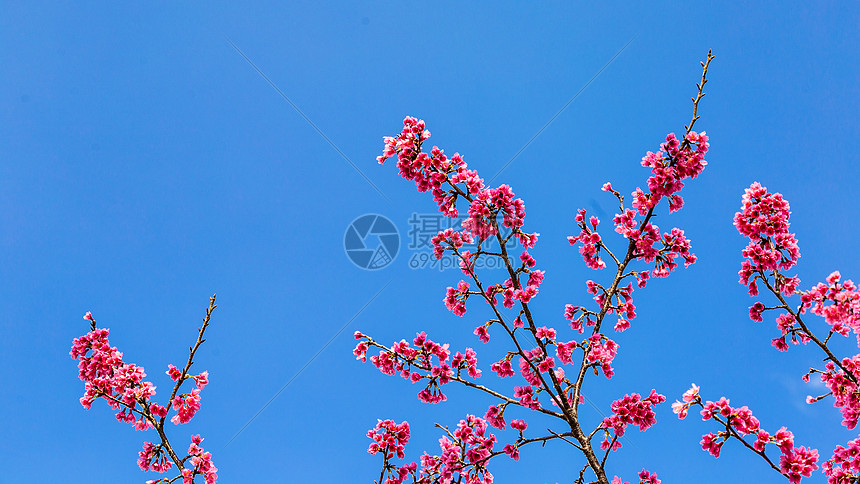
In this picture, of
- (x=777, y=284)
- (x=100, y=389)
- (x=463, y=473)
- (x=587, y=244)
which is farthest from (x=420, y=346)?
(x=777, y=284)

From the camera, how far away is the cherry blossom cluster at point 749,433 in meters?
5.21

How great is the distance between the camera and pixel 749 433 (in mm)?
5258

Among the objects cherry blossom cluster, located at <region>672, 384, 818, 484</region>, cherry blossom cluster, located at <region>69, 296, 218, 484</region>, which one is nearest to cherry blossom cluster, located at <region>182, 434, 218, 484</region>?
cherry blossom cluster, located at <region>69, 296, 218, 484</region>

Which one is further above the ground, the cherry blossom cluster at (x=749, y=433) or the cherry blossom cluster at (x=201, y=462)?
the cherry blossom cluster at (x=201, y=462)

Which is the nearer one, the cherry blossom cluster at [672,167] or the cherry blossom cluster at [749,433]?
the cherry blossom cluster at [749,433]

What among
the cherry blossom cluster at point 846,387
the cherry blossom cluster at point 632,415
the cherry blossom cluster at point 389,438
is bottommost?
the cherry blossom cluster at point 846,387

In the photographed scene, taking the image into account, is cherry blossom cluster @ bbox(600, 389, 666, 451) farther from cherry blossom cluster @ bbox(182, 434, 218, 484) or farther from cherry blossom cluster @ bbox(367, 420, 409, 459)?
cherry blossom cluster @ bbox(182, 434, 218, 484)

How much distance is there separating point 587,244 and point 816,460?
3.31 metres

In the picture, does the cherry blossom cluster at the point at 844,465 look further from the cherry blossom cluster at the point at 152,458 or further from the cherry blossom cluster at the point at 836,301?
the cherry blossom cluster at the point at 152,458

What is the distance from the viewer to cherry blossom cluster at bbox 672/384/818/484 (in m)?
5.21

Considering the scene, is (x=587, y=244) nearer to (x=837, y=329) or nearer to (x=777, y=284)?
(x=777, y=284)

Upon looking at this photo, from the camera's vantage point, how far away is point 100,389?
641 cm

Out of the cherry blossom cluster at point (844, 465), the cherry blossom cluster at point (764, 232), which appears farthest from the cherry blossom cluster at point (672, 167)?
the cherry blossom cluster at point (844, 465)

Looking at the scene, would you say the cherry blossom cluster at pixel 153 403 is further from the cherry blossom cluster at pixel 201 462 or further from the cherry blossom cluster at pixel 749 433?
the cherry blossom cluster at pixel 749 433
